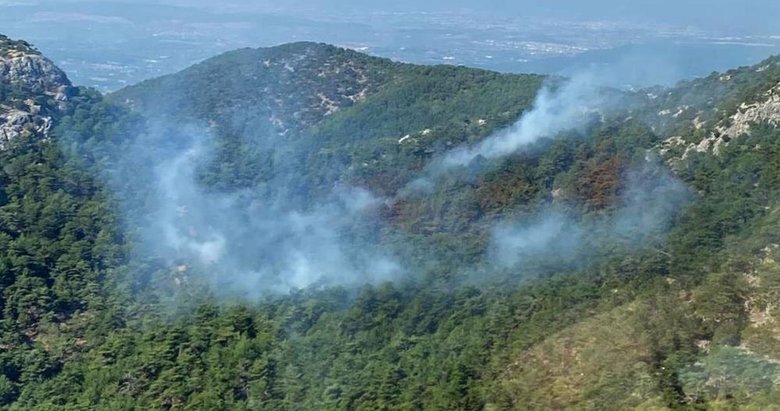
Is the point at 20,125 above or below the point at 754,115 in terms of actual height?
below

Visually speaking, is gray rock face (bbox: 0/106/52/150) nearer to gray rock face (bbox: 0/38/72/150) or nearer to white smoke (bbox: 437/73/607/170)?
gray rock face (bbox: 0/38/72/150)

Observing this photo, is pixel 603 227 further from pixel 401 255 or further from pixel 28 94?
pixel 28 94

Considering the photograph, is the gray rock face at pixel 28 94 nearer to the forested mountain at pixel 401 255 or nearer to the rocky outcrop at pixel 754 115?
the forested mountain at pixel 401 255

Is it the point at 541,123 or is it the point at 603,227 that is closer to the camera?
the point at 603,227

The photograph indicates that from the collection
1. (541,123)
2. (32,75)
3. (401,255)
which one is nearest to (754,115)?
(541,123)

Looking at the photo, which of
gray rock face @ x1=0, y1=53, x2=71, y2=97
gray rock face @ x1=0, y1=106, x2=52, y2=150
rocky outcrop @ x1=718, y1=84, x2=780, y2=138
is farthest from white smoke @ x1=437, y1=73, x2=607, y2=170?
gray rock face @ x1=0, y1=53, x2=71, y2=97

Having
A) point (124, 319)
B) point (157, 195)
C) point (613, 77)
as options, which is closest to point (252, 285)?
point (124, 319)

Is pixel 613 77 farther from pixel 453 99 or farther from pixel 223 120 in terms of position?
pixel 223 120

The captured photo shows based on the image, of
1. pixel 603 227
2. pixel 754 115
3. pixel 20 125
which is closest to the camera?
pixel 603 227
